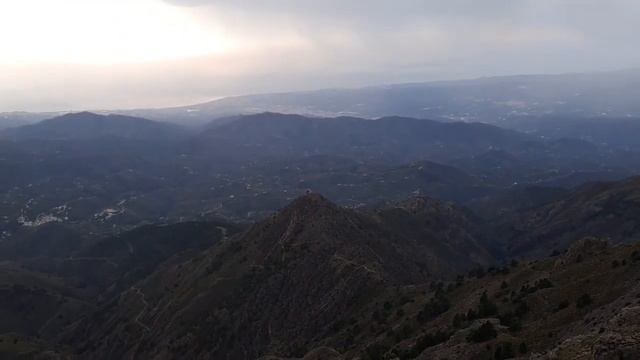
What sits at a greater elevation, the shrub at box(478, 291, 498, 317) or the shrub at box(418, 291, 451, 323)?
the shrub at box(478, 291, 498, 317)

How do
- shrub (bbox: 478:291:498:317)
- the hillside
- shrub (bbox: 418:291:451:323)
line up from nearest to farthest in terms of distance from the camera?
1. shrub (bbox: 478:291:498:317)
2. shrub (bbox: 418:291:451:323)
3. the hillside

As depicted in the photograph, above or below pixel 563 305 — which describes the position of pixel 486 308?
below

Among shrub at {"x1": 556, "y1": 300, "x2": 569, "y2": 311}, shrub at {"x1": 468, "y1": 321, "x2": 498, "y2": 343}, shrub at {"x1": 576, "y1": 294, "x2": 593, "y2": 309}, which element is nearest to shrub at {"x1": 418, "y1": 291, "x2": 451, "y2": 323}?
shrub at {"x1": 556, "y1": 300, "x2": 569, "y2": 311}

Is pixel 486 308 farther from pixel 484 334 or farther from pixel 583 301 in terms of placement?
pixel 484 334

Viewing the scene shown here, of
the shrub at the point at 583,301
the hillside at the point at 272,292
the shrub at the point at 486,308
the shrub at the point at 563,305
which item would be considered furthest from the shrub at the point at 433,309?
the shrub at the point at 583,301

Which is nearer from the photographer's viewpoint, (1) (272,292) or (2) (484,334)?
(2) (484,334)

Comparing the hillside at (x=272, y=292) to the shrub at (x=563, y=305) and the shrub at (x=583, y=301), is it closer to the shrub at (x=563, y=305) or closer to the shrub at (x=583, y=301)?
the shrub at (x=563, y=305)

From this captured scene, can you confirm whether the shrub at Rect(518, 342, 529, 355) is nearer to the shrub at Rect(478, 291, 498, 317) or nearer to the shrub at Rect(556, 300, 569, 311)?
the shrub at Rect(556, 300, 569, 311)

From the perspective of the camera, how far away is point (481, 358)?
60812mm

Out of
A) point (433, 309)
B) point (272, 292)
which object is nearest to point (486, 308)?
point (433, 309)

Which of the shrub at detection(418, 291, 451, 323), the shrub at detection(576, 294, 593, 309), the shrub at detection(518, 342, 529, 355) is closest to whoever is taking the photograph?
the shrub at detection(518, 342, 529, 355)

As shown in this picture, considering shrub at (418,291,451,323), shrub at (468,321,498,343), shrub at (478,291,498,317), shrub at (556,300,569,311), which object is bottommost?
shrub at (418,291,451,323)

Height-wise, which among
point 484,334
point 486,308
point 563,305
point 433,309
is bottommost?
point 433,309

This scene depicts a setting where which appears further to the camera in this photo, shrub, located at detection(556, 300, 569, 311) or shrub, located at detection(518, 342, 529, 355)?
shrub, located at detection(556, 300, 569, 311)
